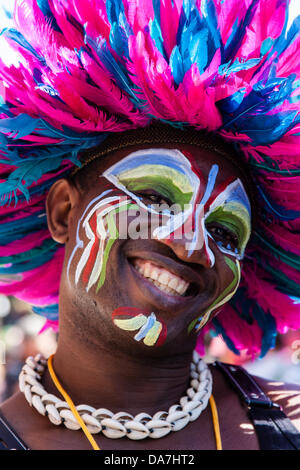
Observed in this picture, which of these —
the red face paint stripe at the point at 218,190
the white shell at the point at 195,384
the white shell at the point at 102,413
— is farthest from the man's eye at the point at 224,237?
the white shell at the point at 102,413

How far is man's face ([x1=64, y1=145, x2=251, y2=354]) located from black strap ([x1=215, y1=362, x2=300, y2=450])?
0.44 m

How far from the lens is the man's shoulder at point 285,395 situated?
2703 mm

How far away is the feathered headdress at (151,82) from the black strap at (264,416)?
0.72 m

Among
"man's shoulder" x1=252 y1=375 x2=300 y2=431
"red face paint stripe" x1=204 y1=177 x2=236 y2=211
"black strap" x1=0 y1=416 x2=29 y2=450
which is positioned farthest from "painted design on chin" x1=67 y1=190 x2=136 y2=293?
"man's shoulder" x1=252 y1=375 x2=300 y2=431

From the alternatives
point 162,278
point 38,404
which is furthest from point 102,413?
point 162,278

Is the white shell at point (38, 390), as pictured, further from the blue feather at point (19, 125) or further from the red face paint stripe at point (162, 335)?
the blue feather at point (19, 125)

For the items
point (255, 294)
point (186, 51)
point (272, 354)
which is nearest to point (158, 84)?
point (186, 51)

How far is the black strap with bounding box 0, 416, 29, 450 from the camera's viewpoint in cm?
234

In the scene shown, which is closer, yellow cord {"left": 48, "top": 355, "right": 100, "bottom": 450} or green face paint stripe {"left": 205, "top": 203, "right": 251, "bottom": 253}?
yellow cord {"left": 48, "top": 355, "right": 100, "bottom": 450}

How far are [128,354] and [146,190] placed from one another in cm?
71

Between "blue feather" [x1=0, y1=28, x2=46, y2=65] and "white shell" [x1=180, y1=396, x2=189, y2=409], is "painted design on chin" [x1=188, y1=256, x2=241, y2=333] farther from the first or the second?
"blue feather" [x1=0, y1=28, x2=46, y2=65]

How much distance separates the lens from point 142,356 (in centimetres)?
253

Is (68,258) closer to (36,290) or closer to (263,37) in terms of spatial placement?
(36,290)

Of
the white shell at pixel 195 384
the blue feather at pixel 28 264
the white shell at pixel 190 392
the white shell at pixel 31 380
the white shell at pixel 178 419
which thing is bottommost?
the white shell at pixel 178 419
